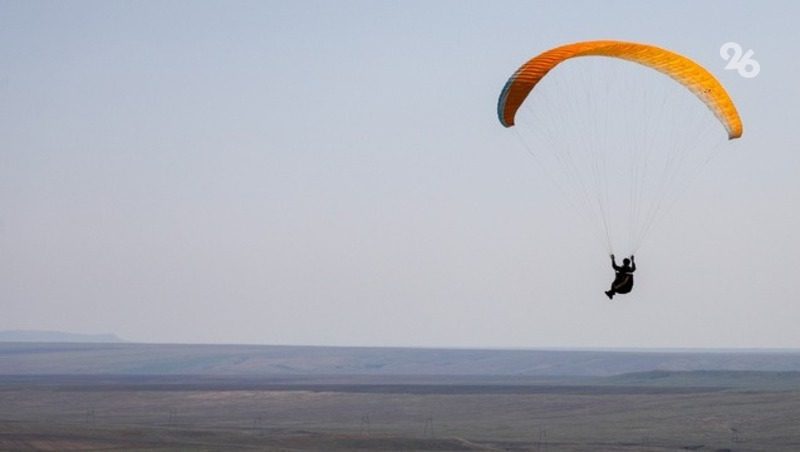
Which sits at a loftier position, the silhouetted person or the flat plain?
the silhouetted person

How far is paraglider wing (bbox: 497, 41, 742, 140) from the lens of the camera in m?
32.3

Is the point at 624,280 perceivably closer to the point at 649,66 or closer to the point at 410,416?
the point at 649,66

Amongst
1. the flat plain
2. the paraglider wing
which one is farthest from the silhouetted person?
the flat plain

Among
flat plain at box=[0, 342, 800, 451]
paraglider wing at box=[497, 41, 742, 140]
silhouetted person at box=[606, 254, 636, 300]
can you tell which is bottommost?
flat plain at box=[0, 342, 800, 451]

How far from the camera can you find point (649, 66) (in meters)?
32.9

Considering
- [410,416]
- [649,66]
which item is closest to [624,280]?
[649,66]

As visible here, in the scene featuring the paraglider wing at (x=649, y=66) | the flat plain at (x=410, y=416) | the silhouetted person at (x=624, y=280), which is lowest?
the flat plain at (x=410, y=416)

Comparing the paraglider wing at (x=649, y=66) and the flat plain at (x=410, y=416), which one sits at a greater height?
the paraglider wing at (x=649, y=66)

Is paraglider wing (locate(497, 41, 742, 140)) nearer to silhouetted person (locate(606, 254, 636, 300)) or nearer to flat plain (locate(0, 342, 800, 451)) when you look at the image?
silhouetted person (locate(606, 254, 636, 300))

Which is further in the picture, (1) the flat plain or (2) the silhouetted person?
(1) the flat plain

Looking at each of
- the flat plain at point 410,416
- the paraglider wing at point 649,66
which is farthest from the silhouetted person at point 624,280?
the flat plain at point 410,416

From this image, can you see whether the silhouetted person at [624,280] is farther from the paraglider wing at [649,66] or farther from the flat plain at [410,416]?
the flat plain at [410,416]

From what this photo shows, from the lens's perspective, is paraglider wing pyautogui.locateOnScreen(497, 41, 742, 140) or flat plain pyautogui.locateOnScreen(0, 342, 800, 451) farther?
flat plain pyautogui.locateOnScreen(0, 342, 800, 451)

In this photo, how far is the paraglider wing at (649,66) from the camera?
32.3m
